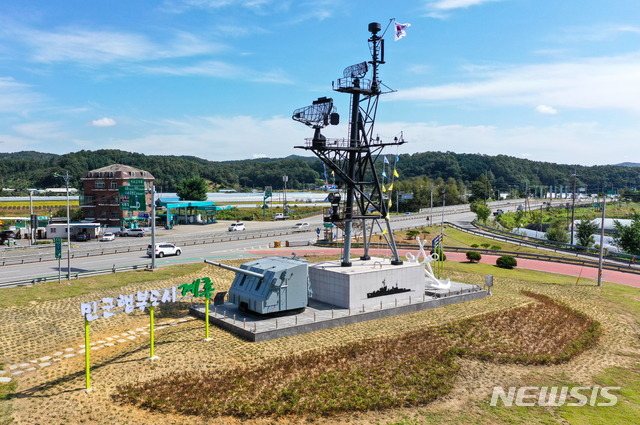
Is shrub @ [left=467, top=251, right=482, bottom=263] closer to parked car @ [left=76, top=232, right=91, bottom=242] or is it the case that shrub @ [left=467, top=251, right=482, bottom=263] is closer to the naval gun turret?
A: the naval gun turret

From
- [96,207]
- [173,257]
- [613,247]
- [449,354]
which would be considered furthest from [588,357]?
[96,207]

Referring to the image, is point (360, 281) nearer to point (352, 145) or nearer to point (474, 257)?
point (352, 145)

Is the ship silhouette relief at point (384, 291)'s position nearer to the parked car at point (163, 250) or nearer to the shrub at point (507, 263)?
the shrub at point (507, 263)

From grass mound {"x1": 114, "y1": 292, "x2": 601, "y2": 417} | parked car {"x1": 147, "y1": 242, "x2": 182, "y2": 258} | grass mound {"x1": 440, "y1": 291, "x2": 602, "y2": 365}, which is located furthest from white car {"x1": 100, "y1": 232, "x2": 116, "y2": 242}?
grass mound {"x1": 440, "y1": 291, "x2": 602, "y2": 365}

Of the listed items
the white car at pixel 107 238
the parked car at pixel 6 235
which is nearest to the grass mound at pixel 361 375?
the white car at pixel 107 238

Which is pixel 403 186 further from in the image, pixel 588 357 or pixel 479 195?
pixel 588 357

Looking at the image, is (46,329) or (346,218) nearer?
(46,329)
